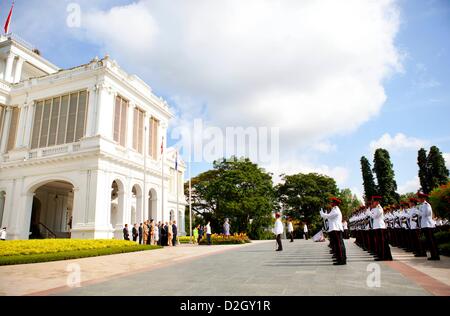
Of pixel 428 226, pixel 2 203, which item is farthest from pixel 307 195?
pixel 2 203

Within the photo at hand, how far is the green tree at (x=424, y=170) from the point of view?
1710 inches

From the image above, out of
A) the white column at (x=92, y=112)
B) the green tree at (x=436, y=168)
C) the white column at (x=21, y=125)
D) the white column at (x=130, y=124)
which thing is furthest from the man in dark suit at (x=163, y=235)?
the green tree at (x=436, y=168)

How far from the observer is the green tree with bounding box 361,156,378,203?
49.3 m

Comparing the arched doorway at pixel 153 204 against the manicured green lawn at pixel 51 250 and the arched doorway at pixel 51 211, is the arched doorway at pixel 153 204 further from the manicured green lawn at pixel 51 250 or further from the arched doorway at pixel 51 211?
the manicured green lawn at pixel 51 250

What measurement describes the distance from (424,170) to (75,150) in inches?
1855

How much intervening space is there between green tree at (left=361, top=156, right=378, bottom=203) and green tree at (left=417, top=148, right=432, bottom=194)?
6873 millimetres

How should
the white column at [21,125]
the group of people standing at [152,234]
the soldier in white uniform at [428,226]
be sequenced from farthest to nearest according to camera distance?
the white column at [21,125] < the group of people standing at [152,234] < the soldier in white uniform at [428,226]

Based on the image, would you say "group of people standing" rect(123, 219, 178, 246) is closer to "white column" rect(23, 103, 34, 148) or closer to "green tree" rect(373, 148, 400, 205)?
"white column" rect(23, 103, 34, 148)

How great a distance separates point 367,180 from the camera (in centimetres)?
5062

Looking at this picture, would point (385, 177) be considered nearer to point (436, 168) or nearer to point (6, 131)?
point (436, 168)

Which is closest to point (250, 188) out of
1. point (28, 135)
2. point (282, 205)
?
point (282, 205)

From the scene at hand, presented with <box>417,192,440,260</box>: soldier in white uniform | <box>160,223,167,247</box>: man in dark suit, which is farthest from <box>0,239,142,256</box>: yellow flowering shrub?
<box>417,192,440,260</box>: soldier in white uniform

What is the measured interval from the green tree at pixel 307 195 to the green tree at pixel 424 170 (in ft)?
40.8
